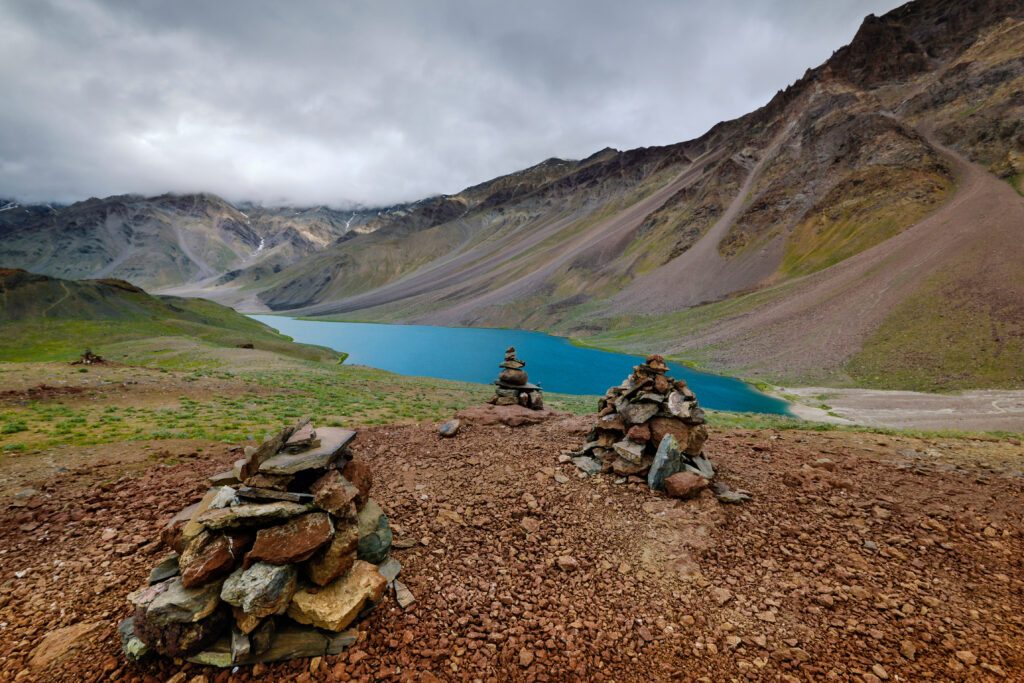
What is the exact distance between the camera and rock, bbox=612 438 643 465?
10.7 m

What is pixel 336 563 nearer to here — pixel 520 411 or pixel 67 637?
pixel 67 637

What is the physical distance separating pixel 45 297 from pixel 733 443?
336 ft

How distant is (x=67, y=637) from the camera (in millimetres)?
5719

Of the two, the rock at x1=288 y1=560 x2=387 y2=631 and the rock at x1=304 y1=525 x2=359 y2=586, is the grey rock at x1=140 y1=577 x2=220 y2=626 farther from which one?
the rock at x1=304 y1=525 x2=359 y2=586

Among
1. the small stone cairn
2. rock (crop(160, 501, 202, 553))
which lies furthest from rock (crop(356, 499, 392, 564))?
the small stone cairn

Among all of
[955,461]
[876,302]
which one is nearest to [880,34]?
[876,302]

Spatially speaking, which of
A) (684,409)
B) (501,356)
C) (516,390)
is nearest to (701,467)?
(684,409)

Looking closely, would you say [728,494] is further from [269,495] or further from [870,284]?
[870,284]

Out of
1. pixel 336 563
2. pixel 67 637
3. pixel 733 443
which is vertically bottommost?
pixel 733 443

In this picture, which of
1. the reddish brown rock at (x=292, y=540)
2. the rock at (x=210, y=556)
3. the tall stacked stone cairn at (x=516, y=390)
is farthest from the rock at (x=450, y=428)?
the rock at (x=210, y=556)

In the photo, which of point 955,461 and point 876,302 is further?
point 876,302

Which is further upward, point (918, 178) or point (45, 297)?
point (918, 178)

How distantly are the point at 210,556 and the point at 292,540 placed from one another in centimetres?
101

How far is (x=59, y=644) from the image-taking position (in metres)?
5.63
